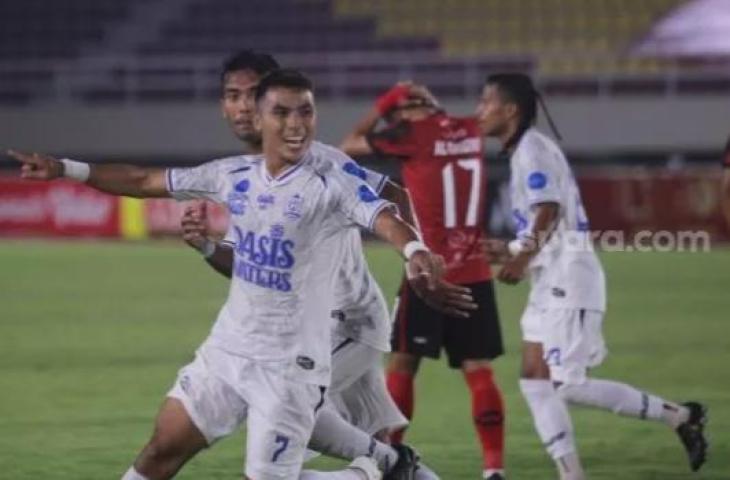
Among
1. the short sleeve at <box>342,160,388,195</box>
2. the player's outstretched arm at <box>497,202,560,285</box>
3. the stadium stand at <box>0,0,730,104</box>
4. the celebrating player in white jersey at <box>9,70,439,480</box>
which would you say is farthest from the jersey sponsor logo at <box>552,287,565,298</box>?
the stadium stand at <box>0,0,730,104</box>

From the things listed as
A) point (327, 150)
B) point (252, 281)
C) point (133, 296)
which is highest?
point (327, 150)

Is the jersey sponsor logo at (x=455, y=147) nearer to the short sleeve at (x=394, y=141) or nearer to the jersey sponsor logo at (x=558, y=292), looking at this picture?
the short sleeve at (x=394, y=141)

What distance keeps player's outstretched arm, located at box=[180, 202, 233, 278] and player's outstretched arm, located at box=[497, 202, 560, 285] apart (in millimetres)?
1502

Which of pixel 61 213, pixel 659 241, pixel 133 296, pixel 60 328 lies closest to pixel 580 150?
pixel 659 241

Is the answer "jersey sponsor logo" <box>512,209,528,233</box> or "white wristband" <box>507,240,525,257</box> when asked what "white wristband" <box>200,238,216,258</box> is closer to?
"white wristband" <box>507,240,525,257</box>

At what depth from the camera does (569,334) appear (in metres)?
8.55

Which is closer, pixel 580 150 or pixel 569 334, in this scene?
pixel 569 334

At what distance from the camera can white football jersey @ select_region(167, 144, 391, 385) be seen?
20.7 feet

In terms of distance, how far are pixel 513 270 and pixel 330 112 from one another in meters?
21.9

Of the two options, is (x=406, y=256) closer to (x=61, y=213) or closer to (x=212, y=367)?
(x=212, y=367)

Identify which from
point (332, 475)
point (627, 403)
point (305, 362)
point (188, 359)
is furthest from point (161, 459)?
point (188, 359)

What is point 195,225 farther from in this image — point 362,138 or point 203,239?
point 362,138

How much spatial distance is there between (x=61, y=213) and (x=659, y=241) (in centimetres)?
961

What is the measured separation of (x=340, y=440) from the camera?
708 centimetres
